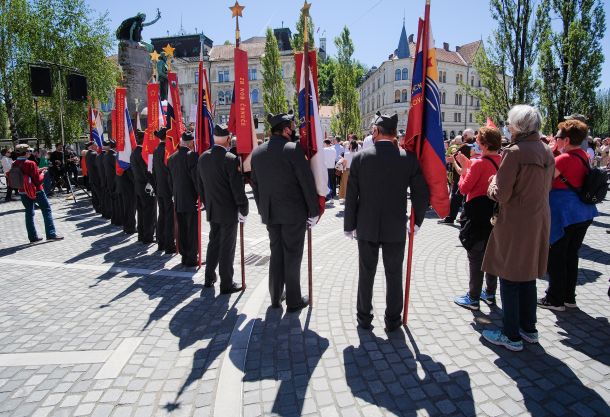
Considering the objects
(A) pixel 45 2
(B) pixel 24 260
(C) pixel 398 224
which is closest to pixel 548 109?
(C) pixel 398 224

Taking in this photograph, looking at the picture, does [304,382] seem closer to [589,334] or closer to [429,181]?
[429,181]

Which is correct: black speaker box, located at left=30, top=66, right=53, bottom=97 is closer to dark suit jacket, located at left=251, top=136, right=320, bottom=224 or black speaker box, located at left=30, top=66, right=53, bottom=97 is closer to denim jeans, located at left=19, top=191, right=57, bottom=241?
denim jeans, located at left=19, top=191, right=57, bottom=241

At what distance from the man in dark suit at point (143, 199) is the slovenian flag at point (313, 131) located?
440cm

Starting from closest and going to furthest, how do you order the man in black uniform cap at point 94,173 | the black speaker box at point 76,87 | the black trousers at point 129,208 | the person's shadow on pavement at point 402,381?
1. the person's shadow on pavement at point 402,381
2. the black trousers at point 129,208
3. the man in black uniform cap at point 94,173
4. the black speaker box at point 76,87

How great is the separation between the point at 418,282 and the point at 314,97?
290 cm

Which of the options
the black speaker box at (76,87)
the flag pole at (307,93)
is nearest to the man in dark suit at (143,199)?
the flag pole at (307,93)

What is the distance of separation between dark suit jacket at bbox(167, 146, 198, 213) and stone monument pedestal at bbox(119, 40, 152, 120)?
12979 millimetres

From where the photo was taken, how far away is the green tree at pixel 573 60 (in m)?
14.6

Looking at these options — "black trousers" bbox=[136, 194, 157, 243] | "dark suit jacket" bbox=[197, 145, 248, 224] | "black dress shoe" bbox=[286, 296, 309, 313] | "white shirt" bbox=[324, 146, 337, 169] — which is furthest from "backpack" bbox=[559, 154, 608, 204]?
"white shirt" bbox=[324, 146, 337, 169]

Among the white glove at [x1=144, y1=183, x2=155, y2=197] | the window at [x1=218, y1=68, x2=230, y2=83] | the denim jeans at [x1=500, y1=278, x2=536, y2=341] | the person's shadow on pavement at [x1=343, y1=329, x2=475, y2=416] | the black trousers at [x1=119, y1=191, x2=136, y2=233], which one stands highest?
the window at [x1=218, y1=68, x2=230, y2=83]

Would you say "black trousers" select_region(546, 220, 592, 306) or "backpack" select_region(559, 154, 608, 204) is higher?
"backpack" select_region(559, 154, 608, 204)

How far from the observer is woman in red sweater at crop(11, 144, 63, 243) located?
8.14 metres

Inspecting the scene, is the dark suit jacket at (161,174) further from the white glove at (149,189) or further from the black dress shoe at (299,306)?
the black dress shoe at (299,306)

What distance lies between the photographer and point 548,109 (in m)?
15.7
